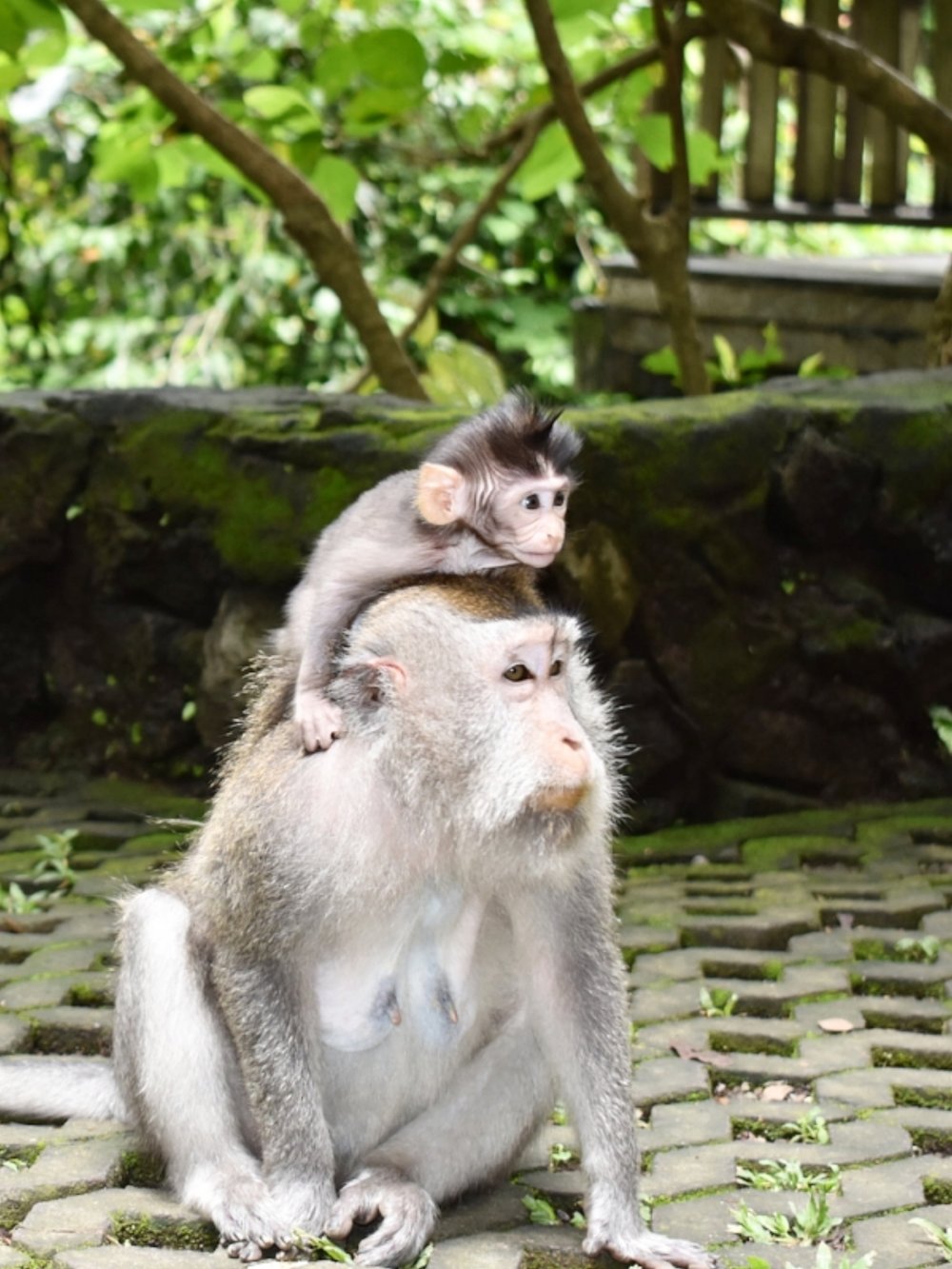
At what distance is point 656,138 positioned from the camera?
20.7 ft

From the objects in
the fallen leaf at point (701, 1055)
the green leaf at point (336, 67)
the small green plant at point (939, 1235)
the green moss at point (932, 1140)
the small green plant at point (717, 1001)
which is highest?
the green leaf at point (336, 67)

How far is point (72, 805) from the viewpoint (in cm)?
Answer: 587

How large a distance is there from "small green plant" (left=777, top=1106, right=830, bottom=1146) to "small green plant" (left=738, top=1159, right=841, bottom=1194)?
5.6 inches

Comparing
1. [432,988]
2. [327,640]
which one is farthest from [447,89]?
[432,988]

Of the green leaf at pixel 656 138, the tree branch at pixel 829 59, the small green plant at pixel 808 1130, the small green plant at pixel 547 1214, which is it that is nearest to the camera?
the small green plant at pixel 547 1214

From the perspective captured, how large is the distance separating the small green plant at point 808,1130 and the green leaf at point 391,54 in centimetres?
333

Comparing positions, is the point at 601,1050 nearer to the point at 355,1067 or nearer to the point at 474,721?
the point at 355,1067

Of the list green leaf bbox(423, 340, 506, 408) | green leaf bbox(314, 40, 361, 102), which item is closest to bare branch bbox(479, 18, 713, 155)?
green leaf bbox(314, 40, 361, 102)

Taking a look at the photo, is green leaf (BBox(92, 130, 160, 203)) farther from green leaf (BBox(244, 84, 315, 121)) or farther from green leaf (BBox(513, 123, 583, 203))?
green leaf (BBox(513, 123, 583, 203))

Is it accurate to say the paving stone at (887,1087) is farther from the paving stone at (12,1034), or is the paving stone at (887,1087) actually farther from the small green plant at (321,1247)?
the paving stone at (12,1034)

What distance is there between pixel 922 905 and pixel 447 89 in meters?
7.24

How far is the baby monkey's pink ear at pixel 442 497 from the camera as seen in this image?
3795 mm

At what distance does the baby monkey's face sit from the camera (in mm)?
3729

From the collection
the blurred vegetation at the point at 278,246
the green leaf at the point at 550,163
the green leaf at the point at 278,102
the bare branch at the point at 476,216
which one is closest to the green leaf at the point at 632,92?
the green leaf at the point at 550,163
